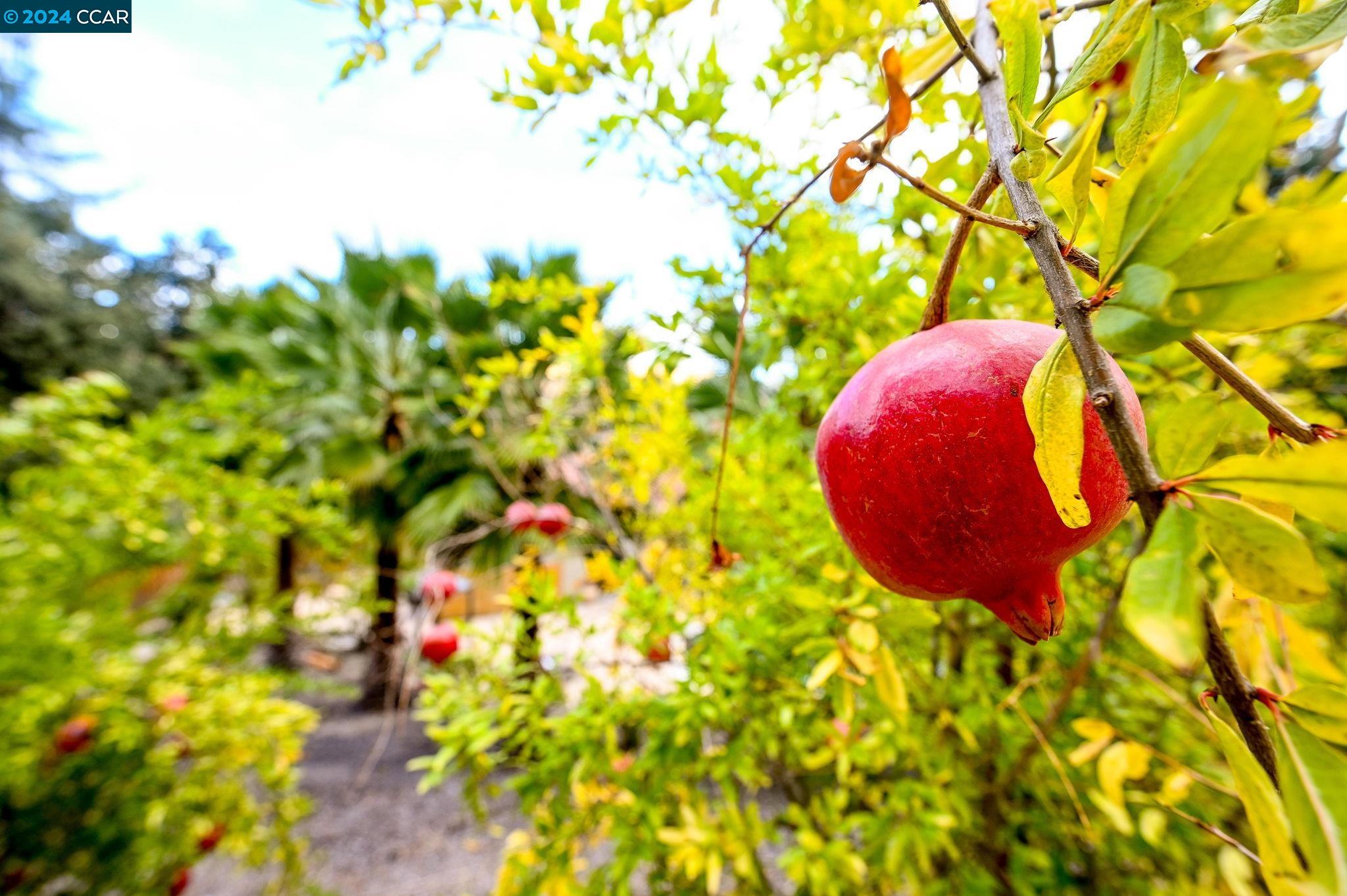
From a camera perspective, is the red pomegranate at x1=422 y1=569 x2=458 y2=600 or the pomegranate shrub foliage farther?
the pomegranate shrub foliage

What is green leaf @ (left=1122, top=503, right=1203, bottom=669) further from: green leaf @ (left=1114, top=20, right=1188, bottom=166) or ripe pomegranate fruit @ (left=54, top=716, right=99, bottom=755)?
ripe pomegranate fruit @ (left=54, top=716, right=99, bottom=755)

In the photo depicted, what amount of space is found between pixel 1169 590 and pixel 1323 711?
12 centimetres

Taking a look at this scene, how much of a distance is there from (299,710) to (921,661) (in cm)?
227

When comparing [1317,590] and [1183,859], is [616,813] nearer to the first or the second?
[1183,859]

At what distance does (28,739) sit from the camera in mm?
1911

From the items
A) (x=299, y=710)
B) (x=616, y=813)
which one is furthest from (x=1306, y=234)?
(x=299, y=710)

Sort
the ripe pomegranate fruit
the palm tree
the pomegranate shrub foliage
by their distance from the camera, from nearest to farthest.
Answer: the pomegranate shrub foliage < the ripe pomegranate fruit < the palm tree

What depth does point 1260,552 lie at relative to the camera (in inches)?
7.4

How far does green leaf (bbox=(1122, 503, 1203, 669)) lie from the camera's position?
0.54ft

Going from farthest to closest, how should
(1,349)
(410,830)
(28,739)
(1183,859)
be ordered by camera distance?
(1,349)
(410,830)
(28,739)
(1183,859)

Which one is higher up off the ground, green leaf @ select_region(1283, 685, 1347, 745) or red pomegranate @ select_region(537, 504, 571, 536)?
green leaf @ select_region(1283, 685, 1347, 745)

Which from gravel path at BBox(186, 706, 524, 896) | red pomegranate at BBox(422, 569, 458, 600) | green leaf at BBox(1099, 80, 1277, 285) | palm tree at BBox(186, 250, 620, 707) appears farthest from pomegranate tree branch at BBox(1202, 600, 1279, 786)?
palm tree at BBox(186, 250, 620, 707)

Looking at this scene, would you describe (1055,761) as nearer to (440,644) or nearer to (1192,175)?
(1192,175)

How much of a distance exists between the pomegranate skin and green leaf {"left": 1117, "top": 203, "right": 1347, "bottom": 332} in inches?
3.6
